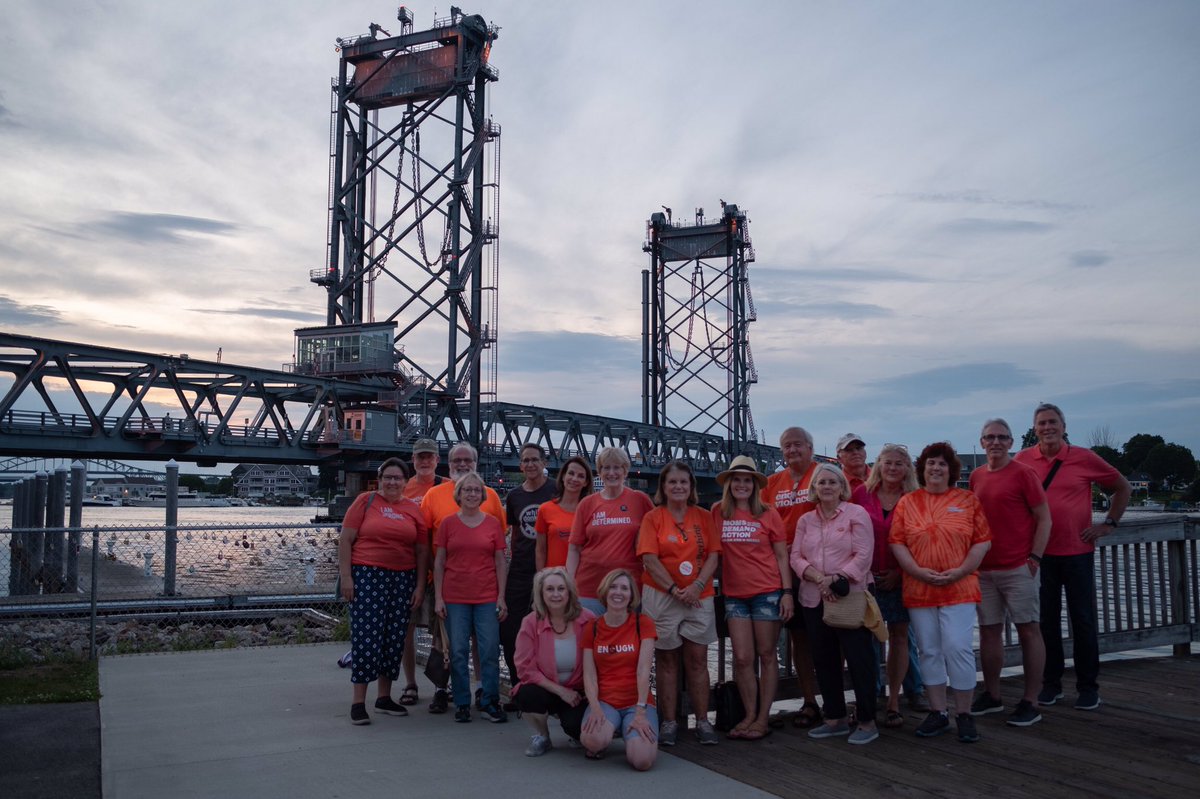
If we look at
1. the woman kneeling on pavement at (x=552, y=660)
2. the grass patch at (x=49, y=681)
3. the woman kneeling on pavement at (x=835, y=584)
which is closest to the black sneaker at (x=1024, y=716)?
the woman kneeling on pavement at (x=835, y=584)

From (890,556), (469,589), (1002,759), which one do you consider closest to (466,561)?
(469,589)

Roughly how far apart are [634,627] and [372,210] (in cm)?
4442

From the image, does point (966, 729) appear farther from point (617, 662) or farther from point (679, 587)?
point (617, 662)

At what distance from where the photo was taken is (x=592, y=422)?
54.6m

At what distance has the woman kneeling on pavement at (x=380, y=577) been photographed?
5.61m

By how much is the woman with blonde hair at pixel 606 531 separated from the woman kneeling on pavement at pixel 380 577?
109cm

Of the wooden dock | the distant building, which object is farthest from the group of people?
the distant building

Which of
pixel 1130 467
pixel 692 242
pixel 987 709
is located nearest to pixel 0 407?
pixel 987 709

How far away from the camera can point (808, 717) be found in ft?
17.5

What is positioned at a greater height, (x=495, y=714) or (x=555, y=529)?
(x=555, y=529)

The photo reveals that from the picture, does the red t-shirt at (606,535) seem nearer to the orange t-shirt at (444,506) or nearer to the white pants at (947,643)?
the orange t-shirt at (444,506)

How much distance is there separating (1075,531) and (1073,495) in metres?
0.21

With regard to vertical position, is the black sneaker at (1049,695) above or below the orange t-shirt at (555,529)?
below

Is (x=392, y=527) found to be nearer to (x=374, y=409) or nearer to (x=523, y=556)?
(x=523, y=556)
